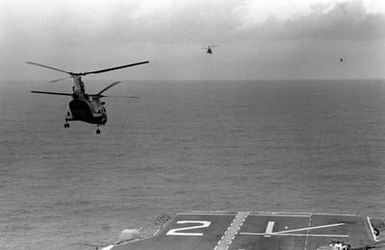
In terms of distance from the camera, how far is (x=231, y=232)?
7919 centimetres

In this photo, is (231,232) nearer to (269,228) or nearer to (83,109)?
(269,228)

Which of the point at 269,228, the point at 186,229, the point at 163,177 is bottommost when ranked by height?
the point at 269,228

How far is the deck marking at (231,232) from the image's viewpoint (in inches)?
2854

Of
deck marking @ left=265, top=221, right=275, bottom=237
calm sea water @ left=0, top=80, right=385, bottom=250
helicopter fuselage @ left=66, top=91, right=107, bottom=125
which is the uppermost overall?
helicopter fuselage @ left=66, top=91, right=107, bottom=125

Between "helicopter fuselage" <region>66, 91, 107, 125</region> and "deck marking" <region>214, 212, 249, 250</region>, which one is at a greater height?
"helicopter fuselage" <region>66, 91, 107, 125</region>

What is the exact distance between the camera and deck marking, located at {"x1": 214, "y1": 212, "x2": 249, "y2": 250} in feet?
238

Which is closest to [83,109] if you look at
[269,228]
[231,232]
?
[231,232]

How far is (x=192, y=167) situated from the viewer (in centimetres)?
12850

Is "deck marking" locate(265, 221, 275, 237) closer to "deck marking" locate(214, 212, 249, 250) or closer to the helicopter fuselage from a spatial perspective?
"deck marking" locate(214, 212, 249, 250)

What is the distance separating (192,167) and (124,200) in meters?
27.7

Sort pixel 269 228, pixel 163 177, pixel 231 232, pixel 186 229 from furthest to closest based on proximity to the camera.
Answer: pixel 163 177, pixel 186 229, pixel 269 228, pixel 231 232

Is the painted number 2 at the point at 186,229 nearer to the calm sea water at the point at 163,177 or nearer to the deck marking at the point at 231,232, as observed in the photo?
the deck marking at the point at 231,232

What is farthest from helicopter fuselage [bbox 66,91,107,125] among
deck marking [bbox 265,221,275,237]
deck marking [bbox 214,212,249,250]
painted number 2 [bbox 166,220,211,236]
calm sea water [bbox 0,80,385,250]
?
calm sea water [bbox 0,80,385,250]

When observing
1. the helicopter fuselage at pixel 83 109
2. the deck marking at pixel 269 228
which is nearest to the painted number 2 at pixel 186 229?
the deck marking at pixel 269 228
